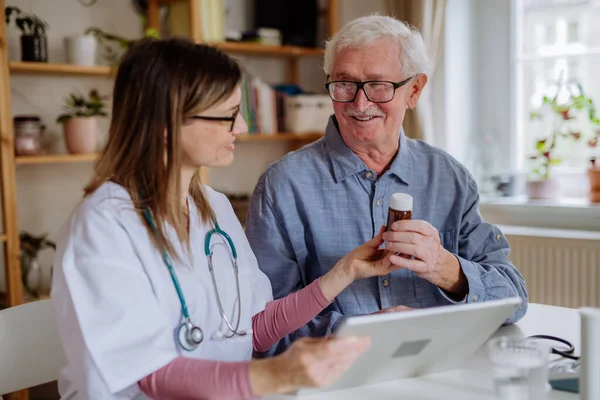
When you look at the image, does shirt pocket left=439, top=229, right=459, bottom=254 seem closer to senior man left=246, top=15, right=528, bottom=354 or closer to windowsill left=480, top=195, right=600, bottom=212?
senior man left=246, top=15, right=528, bottom=354

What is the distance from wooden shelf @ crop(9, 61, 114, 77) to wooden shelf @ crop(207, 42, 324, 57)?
54cm

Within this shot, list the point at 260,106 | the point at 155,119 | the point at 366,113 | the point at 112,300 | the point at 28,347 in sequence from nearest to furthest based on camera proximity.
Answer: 1. the point at 112,300
2. the point at 155,119
3. the point at 28,347
4. the point at 366,113
5. the point at 260,106

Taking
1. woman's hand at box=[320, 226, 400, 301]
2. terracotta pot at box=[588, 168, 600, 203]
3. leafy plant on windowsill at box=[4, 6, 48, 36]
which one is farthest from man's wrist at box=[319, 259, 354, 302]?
terracotta pot at box=[588, 168, 600, 203]

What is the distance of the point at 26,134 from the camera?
258cm

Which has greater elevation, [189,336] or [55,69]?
[55,69]

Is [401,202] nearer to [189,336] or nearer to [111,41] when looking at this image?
[189,336]

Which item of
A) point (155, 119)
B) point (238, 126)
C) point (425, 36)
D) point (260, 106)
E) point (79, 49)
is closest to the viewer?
point (155, 119)

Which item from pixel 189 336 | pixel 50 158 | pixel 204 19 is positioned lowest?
pixel 189 336

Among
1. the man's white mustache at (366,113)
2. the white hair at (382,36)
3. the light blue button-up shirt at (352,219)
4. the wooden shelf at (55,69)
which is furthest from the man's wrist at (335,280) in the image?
the wooden shelf at (55,69)

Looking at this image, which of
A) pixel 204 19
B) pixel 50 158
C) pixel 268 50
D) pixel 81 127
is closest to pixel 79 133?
pixel 81 127

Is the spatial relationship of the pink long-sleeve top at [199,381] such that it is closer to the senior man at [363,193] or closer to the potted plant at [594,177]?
the senior man at [363,193]

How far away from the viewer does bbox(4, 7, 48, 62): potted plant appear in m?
2.58

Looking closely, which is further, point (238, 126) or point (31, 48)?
point (31, 48)

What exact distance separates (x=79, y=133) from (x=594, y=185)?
2.11m
